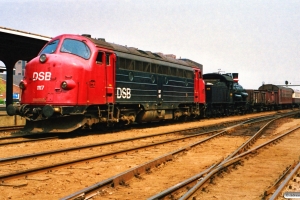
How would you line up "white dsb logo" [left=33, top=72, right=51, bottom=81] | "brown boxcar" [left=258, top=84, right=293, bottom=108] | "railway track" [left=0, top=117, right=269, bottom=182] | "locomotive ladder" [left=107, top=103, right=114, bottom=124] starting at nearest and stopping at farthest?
"railway track" [left=0, top=117, right=269, bottom=182] < "white dsb logo" [left=33, top=72, right=51, bottom=81] < "locomotive ladder" [left=107, top=103, right=114, bottom=124] < "brown boxcar" [left=258, top=84, right=293, bottom=108]

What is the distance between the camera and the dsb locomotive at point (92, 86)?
12.3 m

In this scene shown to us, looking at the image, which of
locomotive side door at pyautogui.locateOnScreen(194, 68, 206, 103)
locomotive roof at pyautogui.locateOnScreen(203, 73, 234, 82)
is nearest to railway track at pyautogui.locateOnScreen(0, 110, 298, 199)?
locomotive side door at pyautogui.locateOnScreen(194, 68, 206, 103)

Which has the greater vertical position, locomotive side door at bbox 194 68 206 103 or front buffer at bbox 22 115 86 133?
locomotive side door at bbox 194 68 206 103

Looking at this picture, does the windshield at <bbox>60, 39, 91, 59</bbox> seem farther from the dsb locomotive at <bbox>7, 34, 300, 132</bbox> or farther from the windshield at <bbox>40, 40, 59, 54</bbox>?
the windshield at <bbox>40, 40, 59, 54</bbox>

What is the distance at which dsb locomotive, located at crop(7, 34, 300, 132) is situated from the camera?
12258 mm

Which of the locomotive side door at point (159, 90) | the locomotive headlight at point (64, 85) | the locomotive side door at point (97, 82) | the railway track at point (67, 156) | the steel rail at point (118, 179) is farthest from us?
the locomotive side door at point (159, 90)

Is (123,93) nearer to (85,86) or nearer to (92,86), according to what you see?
(92,86)

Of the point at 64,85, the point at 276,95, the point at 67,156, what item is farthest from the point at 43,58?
the point at 276,95

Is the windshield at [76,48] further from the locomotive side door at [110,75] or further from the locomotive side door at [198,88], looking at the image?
the locomotive side door at [198,88]

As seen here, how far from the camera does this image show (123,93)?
14.7 m

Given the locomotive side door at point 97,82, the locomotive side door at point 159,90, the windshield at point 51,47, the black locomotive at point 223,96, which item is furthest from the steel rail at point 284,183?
the black locomotive at point 223,96

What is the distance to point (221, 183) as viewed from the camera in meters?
6.54

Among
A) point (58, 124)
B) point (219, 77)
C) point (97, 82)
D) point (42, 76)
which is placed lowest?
point (58, 124)

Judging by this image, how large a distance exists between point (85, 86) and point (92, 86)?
426 mm
